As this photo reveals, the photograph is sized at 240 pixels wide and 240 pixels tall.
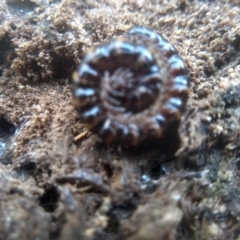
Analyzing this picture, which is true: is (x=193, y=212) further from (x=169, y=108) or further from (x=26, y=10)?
(x=26, y=10)

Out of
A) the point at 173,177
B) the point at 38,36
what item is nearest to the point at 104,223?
the point at 173,177

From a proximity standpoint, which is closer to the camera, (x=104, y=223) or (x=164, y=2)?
(x=104, y=223)

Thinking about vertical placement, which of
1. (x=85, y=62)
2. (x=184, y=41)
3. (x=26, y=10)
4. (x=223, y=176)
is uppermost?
(x=26, y=10)

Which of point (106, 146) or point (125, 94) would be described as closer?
point (125, 94)
